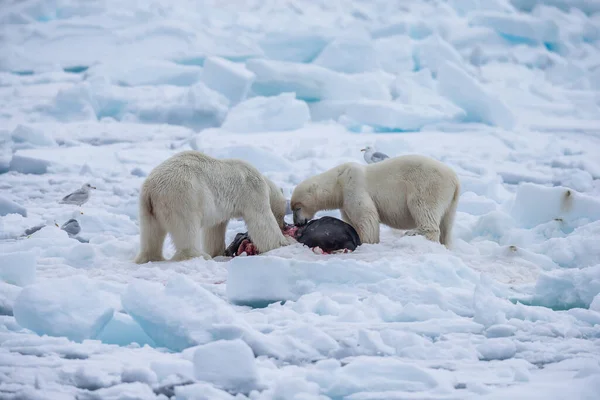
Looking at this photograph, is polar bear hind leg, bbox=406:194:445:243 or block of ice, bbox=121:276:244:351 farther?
polar bear hind leg, bbox=406:194:445:243

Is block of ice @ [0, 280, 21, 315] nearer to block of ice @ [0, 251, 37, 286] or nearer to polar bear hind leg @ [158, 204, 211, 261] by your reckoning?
block of ice @ [0, 251, 37, 286]

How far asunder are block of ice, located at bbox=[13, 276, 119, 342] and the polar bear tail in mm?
2698

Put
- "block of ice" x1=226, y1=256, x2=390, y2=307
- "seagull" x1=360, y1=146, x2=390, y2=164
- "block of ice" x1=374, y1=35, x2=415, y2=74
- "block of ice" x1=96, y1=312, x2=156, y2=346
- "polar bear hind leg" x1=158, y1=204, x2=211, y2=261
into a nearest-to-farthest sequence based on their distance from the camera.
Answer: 1. "block of ice" x1=96, y1=312, x2=156, y2=346
2. "block of ice" x1=226, y1=256, x2=390, y2=307
3. "polar bear hind leg" x1=158, y1=204, x2=211, y2=261
4. "seagull" x1=360, y1=146, x2=390, y2=164
5. "block of ice" x1=374, y1=35, x2=415, y2=74

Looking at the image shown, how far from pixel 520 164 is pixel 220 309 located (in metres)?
6.84

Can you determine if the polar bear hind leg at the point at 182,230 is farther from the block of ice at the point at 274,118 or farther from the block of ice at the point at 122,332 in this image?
the block of ice at the point at 274,118

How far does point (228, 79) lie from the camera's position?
1168 centimetres

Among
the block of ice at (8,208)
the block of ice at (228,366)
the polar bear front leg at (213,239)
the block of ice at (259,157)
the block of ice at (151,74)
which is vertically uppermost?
the block of ice at (228,366)

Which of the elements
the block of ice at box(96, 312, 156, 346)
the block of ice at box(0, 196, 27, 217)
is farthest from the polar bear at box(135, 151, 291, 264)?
the block of ice at box(0, 196, 27, 217)

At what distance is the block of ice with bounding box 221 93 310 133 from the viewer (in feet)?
34.6

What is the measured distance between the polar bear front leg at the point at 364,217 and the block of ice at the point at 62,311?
2201 millimetres

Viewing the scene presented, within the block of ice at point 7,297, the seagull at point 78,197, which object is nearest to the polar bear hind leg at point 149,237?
the block of ice at point 7,297

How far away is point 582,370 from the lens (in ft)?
8.35

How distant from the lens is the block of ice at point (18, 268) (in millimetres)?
3527

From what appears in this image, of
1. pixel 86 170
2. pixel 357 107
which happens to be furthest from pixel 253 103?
pixel 86 170
